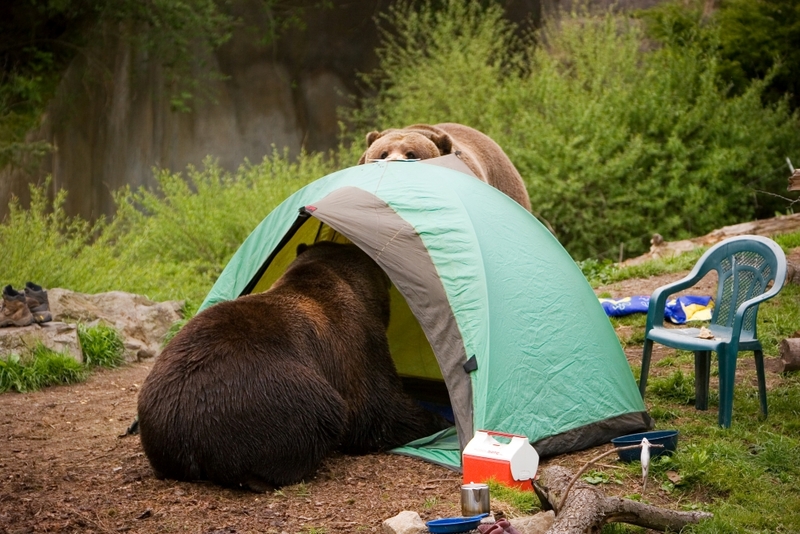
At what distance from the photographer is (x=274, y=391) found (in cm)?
446

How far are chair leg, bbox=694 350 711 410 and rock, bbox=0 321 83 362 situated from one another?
5233 millimetres

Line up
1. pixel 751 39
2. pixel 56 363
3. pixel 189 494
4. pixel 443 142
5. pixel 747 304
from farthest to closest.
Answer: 1. pixel 751 39
2. pixel 443 142
3. pixel 56 363
4. pixel 747 304
5. pixel 189 494

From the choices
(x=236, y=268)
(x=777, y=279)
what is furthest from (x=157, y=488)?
(x=777, y=279)

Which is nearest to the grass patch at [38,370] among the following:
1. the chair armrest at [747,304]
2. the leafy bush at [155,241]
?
the leafy bush at [155,241]

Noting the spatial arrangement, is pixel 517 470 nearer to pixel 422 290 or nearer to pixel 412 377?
pixel 422 290

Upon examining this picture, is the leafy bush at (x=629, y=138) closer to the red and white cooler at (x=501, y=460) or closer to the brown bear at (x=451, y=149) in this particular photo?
the brown bear at (x=451, y=149)

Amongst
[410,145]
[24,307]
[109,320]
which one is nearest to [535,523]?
[410,145]

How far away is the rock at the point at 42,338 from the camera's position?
753 cm

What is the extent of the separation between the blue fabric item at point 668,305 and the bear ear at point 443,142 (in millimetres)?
2041

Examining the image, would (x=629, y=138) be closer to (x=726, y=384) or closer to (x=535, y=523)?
(x=726, y=384)

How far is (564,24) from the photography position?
1528 centimetres

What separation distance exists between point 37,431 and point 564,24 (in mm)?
11995

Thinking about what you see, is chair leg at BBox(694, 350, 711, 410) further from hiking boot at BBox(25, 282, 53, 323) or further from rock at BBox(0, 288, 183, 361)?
hiking boot at BBox(25, 282, 53, 323)

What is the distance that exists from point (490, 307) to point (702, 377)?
1.62 meters
